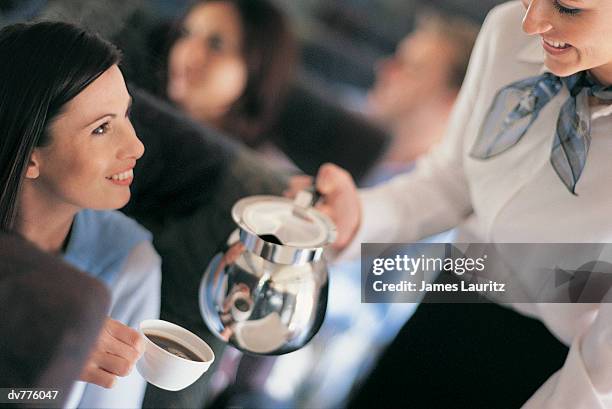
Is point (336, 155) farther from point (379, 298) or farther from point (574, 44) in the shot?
point (574, 44)

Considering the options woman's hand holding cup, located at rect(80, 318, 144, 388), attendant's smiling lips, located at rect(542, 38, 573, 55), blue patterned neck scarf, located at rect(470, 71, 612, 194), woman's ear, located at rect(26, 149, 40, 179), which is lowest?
woman's hand holding cup, located at rect(80, 318, 144, 388)

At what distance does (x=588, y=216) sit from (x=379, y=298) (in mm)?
222

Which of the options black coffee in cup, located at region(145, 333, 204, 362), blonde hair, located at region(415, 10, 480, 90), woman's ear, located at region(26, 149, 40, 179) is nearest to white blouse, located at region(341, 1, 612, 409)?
black coffee in cup, located at region(145, 333, 204, 362)

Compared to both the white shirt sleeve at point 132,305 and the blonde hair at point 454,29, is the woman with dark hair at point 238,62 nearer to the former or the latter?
the blonde hair at point 454,29

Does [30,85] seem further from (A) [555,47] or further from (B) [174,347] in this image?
(A) [555,47]

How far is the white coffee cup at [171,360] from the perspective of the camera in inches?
23.1

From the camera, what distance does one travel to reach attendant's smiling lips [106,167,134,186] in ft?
2.05

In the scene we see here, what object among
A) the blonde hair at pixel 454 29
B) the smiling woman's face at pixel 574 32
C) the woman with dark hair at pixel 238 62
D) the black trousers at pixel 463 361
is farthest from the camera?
the blonde hair at pixel 454 29

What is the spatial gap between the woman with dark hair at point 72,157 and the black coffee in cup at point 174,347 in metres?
0.01

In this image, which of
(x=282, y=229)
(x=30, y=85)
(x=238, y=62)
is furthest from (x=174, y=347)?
(x=238, y=62)

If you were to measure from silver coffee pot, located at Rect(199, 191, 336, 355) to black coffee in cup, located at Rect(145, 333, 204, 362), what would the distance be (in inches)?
2.1

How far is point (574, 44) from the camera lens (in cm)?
55

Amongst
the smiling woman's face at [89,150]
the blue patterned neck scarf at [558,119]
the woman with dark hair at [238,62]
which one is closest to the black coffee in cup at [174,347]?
the smiling woman's face at [89,150]

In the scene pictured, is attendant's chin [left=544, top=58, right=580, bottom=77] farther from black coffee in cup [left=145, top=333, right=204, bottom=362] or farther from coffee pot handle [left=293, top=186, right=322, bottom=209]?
black coffee in cup [left=145, top=333, right=204, bottom=362]
